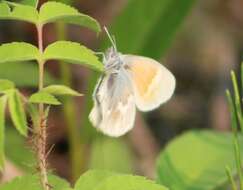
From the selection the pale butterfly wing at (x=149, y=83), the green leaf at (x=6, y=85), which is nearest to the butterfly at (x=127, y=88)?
the pale butterfly wing at (x=149, y=83)

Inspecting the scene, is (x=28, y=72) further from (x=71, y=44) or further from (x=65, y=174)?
(x=71, y=44)

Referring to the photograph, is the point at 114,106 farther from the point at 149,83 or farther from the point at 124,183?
the point at 124,183

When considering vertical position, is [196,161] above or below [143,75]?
below

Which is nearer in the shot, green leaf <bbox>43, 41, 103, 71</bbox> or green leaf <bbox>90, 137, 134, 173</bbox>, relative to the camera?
green leaf <bbox>43, 41, 103, 71</bbox>

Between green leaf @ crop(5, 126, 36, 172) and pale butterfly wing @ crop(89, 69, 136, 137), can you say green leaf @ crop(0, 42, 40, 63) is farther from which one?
green leaf @ crop(5, 126, 36, 172)

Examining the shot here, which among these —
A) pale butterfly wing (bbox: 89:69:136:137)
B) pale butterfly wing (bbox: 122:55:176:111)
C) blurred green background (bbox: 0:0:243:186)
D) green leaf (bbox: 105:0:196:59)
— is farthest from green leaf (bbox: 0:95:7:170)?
blurred green background (bbox: 0:0:243:186)

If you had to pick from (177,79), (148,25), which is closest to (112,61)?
(148,25)
